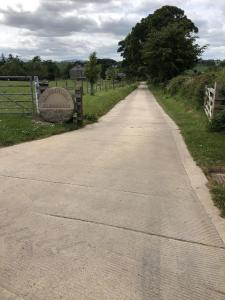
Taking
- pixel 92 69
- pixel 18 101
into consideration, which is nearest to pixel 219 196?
pixel 18 101

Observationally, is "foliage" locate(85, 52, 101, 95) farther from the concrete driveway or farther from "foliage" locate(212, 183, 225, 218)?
"foliage" locate(212, 183, 225, 218)

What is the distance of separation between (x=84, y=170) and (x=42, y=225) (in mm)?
2638

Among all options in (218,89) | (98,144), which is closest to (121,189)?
(98,144)

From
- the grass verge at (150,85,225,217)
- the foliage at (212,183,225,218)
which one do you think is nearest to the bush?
the grass verge at (150,85,225,217)

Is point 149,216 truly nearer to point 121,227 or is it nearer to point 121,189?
point 121,227

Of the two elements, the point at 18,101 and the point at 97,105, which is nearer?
the point at 18,101

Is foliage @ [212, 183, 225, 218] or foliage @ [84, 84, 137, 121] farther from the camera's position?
foliage @ [84, 84, 137, 121]

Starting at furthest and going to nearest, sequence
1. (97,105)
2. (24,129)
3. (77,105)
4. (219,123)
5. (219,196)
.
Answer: (97,105) → (77,105) → (219,123) → (24,129) → (219,196)

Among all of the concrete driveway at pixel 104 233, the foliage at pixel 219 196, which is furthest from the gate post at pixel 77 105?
the foliage at pixel 219 196

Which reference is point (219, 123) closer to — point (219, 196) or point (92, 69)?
point (219, 196)

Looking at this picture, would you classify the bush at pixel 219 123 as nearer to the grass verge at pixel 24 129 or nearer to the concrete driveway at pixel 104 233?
the grass verge at pixel 24 129

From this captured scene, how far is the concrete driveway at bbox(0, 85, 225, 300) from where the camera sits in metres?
3.40

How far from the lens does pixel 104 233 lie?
4.41 metres

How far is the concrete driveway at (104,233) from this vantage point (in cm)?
340
